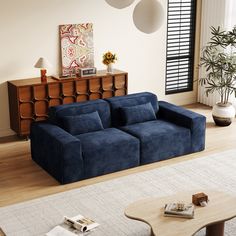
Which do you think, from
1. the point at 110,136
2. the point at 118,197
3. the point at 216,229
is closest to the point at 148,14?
the point at 216,229

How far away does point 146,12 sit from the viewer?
14.7ft

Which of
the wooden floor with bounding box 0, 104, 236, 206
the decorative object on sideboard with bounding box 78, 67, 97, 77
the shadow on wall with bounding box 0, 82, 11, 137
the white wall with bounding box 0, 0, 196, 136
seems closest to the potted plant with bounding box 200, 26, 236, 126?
the wooden floor with bounding box 0, 104, 236, 206

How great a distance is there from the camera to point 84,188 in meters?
6.57

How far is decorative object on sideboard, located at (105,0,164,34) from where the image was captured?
4.44m

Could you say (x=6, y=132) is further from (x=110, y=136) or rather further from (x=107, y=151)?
(x=107, y=151)

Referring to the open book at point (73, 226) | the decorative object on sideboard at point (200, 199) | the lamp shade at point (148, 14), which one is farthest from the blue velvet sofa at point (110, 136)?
the lamp shade at point (148, 14)

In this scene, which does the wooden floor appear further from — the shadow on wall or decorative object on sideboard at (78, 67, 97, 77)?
decorative object on sideboard at (78, 67, 97, 77)

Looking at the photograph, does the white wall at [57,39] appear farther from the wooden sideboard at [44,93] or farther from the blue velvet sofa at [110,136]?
the blue velvet sofa at [110,136]

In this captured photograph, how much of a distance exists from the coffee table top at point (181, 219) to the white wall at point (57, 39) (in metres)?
3.94

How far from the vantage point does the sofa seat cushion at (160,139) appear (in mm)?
7293

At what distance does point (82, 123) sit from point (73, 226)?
2052 millimetres

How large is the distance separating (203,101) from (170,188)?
4302 mm

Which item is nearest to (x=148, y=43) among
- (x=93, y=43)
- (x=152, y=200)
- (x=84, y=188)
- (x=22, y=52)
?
(x=93, y=43)

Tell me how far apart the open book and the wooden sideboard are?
2.92 m
